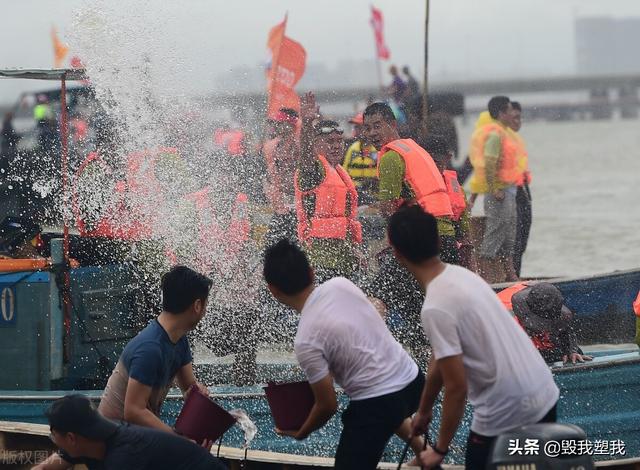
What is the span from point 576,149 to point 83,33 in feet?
167

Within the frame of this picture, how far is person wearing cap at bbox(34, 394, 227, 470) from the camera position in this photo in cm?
426

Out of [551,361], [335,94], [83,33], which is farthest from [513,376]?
[335,94]

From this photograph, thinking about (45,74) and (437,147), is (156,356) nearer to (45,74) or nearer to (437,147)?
(45,74)

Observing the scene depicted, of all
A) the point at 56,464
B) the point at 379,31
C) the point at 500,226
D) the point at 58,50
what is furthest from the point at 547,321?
the point at 379,31

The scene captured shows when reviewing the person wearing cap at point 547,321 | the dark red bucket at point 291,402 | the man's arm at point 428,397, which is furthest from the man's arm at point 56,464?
the person wearing cap at point 547,321

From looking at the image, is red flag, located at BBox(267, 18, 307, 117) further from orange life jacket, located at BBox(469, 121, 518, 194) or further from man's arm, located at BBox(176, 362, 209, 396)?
man's arm, located at BBox(176, 362, 209, 396)

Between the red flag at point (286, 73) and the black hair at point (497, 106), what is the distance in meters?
2.22

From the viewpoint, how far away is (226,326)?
776cm

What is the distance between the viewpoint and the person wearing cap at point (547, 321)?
6.68 meters

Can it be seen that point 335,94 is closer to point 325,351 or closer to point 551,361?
point 551,361

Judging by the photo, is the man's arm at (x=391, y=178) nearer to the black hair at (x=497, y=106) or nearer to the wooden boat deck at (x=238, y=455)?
the wooden boat deck at (x=238, y=455)

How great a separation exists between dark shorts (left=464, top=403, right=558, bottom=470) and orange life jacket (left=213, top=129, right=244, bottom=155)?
5445 mm

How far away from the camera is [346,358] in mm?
4559

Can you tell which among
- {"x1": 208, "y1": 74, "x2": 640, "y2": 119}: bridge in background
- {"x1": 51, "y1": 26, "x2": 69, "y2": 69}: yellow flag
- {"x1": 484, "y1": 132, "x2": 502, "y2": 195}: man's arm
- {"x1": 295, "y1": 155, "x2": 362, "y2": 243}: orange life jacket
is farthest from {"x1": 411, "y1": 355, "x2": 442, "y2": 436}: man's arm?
{"x1": 208, "y1": 74, "x2": 640, "y2": 119}: bridge in background
